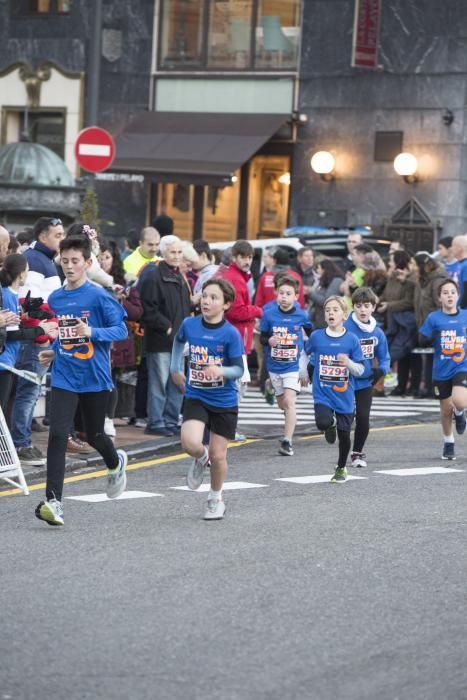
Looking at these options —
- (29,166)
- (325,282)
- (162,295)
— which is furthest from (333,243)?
(162,295)

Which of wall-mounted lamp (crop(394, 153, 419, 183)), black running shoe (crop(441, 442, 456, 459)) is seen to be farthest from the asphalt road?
wall-mounted lamp (crop(394, 153, 419, 183))

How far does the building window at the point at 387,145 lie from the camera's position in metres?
29.1

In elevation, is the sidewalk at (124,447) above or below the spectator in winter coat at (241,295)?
below

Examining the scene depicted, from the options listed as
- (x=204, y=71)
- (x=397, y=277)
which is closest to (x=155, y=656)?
(x=397, y=277)

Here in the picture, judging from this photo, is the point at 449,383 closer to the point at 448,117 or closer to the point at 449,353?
the point at 449,353

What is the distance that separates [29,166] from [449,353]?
8381mm

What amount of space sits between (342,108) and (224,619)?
22950mm

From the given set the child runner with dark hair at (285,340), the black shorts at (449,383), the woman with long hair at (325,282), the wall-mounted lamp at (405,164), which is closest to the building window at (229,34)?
the wall-mounted lamp at (405,164)

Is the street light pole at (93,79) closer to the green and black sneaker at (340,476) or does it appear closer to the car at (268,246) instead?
the car at (268,246)

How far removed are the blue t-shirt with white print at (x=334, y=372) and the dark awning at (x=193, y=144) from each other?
16.4 metres

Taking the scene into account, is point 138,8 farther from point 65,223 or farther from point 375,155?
point 65,223

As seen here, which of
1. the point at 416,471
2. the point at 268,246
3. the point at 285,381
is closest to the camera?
the point at 416,471

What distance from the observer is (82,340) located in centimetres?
1024

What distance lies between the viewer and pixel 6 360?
11945 mm
